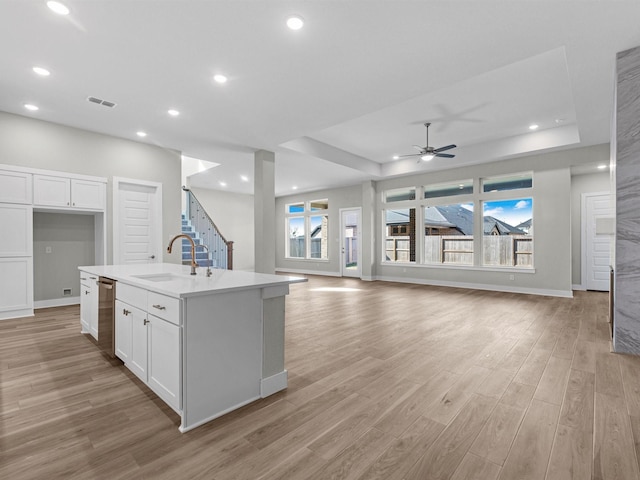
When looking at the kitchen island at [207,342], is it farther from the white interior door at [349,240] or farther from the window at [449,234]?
the white interior door at [349,240]

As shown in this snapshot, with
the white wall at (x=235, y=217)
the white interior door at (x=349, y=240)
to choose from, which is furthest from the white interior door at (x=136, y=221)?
the white interior door at (x=349, y=240)

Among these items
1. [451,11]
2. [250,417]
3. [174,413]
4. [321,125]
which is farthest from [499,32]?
[174,413]

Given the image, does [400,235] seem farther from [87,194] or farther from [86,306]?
[86,306]

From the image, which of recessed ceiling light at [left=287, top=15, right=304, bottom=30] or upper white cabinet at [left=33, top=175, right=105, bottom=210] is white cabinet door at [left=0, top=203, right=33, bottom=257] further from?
recessed ceiling light at [left=287, top=15, right=304, bottom=30]

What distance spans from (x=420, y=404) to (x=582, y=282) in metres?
7.54

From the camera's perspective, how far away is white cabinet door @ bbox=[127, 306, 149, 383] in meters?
2.37

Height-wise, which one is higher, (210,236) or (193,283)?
(210,236)

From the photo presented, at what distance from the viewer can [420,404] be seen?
89.4 inches

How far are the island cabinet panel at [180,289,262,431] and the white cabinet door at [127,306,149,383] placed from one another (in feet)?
2.06

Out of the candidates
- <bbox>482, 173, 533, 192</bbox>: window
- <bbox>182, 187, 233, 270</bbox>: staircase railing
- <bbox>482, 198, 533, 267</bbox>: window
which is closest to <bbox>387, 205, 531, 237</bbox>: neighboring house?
<bbox>482, 198, 533, 267</bbox>: window

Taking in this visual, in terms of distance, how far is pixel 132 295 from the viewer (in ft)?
8.46

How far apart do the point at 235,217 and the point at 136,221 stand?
19.6 feet

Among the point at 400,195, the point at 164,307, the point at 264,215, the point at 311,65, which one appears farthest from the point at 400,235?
the point at 164,307

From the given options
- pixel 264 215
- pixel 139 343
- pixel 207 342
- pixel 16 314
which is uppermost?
pixel 264 215
